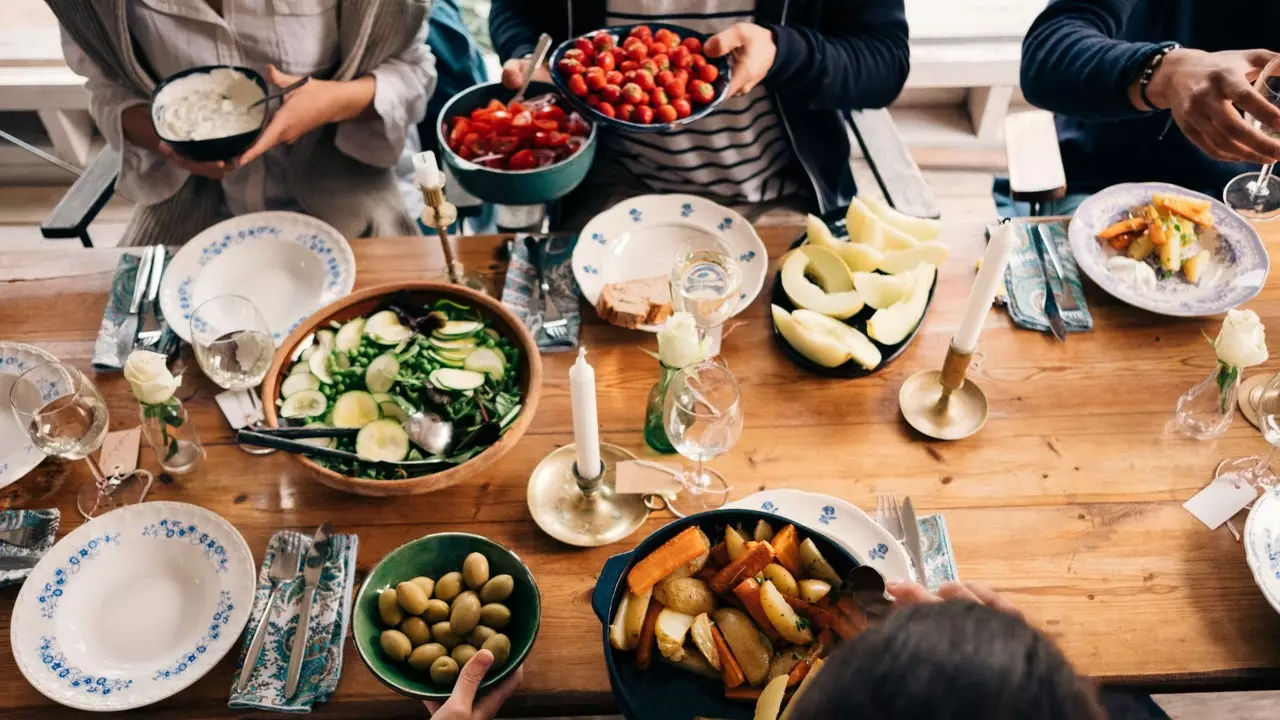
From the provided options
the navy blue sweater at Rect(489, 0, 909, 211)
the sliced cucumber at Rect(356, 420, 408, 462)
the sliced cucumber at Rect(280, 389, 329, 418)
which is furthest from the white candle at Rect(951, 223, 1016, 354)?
the sliced cucumber at Rect(280, 389, 329, 418)

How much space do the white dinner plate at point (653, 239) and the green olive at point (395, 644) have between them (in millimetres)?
699

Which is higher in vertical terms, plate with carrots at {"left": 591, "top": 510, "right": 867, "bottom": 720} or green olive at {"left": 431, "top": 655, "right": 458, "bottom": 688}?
plate with carrots at {"left": 591, "top": 510, "right": 867, "bottom": 720}

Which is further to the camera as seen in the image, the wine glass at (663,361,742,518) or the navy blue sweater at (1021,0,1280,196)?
the navy blue sweater at (1021,0,1280,196)

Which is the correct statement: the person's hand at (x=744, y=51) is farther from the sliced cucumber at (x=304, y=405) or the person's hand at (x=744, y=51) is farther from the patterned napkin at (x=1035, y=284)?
the sliced cucumber at (x=304, y=405)

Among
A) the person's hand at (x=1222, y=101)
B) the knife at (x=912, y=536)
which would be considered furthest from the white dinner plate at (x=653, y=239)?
the person's hand at (x=1222, y=101)

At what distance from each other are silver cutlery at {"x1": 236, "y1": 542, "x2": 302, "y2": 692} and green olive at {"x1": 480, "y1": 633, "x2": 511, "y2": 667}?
12.8 inches

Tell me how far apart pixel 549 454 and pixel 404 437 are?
22 cm

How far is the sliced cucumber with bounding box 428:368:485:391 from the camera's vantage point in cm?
139

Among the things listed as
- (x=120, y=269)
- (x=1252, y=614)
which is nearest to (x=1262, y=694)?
(x=1252, y=614)

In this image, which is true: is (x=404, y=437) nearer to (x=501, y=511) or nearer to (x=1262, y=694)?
(x=501, y=511)

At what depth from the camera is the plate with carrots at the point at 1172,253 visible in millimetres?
1598

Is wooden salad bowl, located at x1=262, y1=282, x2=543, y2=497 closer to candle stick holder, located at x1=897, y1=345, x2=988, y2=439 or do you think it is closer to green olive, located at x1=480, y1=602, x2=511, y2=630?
green olive, located at x1=480, y1=602, x2=511, y2=630

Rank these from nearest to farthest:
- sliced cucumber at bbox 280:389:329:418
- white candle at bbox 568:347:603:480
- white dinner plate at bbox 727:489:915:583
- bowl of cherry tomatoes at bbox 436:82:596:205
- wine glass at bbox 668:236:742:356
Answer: white candle at bbox 568:347:603:480
white dinner plate at bbox 727:489:915:583
sliced cucumber at bbox 280:389:329:418
wine glass at bbox 668:236:742:356
bowl of cherry tomatoes at bbox 436:82:596:205

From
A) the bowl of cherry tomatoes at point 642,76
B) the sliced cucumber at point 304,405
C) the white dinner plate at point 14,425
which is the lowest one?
the white dinner plate at point 14,425
